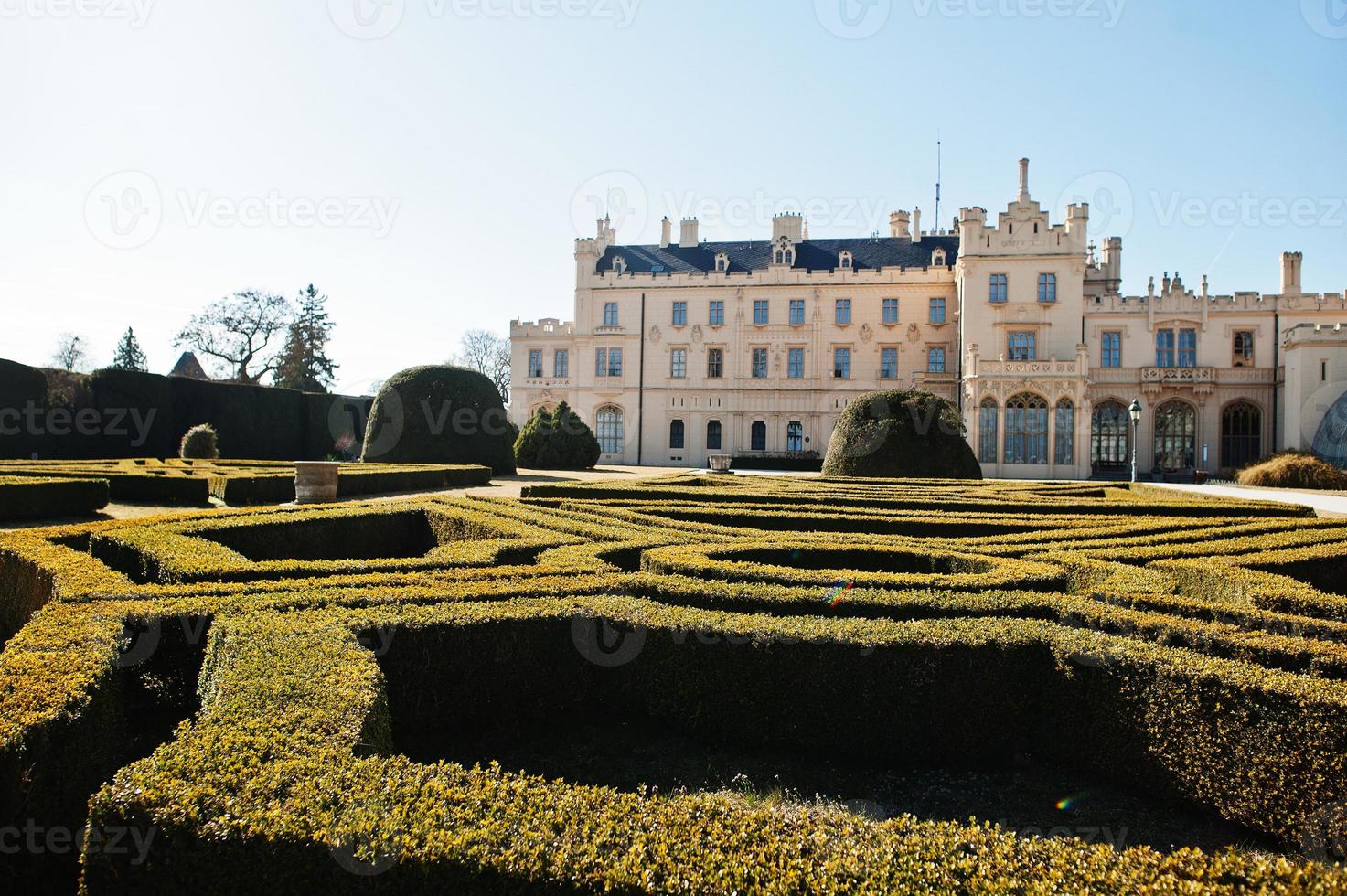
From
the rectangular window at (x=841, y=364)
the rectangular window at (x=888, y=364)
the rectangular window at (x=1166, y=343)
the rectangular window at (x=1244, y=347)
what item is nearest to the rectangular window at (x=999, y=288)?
the rectangular window at (x=888, y=364)

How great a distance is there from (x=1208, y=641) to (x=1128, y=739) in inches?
32.0

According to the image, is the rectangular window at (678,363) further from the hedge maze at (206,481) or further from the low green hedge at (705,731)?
the low green hedge at (705,731)

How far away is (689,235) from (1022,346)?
64.7 ft

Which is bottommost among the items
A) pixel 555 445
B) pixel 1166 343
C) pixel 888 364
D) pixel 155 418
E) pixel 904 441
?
pixel 555 445

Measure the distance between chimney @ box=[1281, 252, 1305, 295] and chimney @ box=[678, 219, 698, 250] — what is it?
95.8 feet

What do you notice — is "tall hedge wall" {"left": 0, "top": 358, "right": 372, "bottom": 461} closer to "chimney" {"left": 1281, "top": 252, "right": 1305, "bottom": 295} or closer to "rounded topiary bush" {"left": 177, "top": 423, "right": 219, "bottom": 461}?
"rounded topiary bush" {"left": 177, "top": 423, "right": 219, "bottom": 461}

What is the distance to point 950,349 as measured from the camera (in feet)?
135

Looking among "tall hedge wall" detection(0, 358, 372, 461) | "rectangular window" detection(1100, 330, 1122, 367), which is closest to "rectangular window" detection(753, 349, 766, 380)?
"rectangular window" detection(1100, 330, 1122, 367)

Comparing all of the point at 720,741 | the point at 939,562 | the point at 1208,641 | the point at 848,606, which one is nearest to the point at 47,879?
the point at 720,741

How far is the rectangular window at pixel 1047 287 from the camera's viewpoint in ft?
121

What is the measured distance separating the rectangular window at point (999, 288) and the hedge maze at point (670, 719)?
105 ft

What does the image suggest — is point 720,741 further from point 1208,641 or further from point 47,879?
point 47,879

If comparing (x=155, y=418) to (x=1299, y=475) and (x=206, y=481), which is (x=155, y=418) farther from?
(x=1299, y=475)

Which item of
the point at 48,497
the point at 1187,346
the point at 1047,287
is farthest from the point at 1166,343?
the point at 48,497
